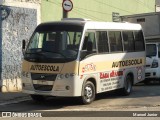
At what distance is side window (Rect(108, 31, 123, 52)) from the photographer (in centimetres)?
1498

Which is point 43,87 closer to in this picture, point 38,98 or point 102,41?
point 38,98

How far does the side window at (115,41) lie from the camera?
15.0 metres

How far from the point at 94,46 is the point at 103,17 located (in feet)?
39.9

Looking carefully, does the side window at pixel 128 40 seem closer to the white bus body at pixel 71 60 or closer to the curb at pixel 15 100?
the white bus body at pixel 71 60

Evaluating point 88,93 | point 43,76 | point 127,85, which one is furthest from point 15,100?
point 127,85

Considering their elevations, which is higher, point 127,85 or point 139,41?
point 139,41

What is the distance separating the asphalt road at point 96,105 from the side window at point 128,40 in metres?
1.72

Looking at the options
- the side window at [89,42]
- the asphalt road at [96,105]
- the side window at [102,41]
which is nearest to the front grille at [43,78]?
the asphalt road at [96,105]

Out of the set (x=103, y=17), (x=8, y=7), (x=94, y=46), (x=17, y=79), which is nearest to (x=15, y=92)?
(x=17, y=79)

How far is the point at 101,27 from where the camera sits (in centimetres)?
1445

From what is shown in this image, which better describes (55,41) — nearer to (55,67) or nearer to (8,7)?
(55,67)

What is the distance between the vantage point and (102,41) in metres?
14.4

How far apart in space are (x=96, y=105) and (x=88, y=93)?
0.45 m

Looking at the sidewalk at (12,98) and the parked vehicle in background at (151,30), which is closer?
the sidewalk at (12,98)
